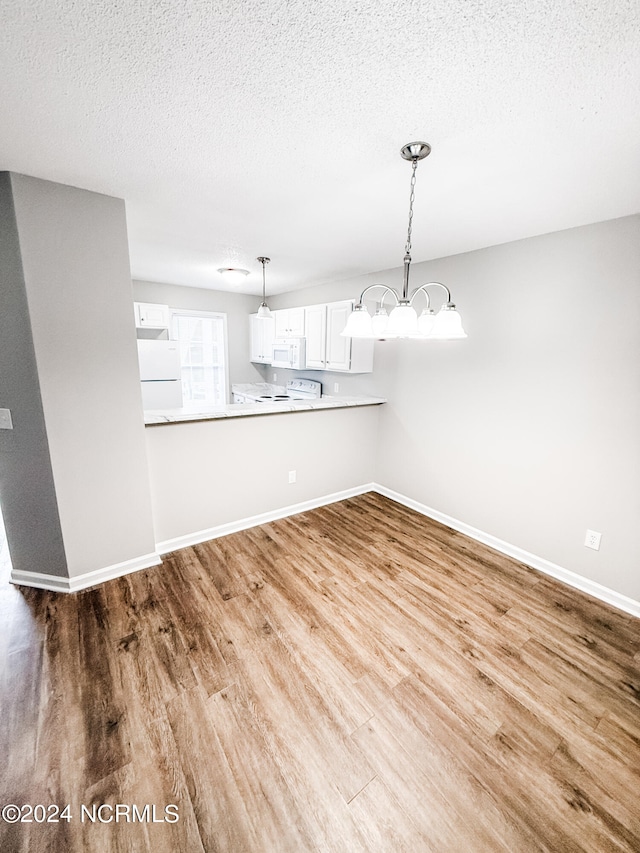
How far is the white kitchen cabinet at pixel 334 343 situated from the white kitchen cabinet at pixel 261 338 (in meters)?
1.02

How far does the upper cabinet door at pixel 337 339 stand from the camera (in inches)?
146

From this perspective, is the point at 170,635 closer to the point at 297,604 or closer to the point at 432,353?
the point at 297,604

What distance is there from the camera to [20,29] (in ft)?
3.11

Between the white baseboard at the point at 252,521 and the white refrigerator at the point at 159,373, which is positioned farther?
the white refrigerator at the point at 159,373

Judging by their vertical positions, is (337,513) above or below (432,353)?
below

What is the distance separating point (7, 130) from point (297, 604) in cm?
276

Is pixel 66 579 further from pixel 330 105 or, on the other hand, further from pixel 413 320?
pixel 330 105

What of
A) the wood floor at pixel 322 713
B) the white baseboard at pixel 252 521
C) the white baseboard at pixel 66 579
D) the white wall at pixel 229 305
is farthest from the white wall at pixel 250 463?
the white wall at pixel 229 305

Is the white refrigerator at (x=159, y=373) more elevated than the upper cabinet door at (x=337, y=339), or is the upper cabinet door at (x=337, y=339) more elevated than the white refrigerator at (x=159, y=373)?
the upper cabinet door at (x=337, y=339)

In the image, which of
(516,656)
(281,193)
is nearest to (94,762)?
(516,656)

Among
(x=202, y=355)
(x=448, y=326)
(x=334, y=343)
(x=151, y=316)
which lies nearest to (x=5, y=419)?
(x=151, y=316)

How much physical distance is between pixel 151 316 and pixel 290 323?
5.64 feet

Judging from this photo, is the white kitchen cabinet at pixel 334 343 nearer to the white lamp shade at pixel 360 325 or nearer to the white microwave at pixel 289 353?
the white microwave at pixel 289 353

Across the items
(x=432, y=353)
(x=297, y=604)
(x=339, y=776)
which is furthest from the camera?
(x=432, y=353)
